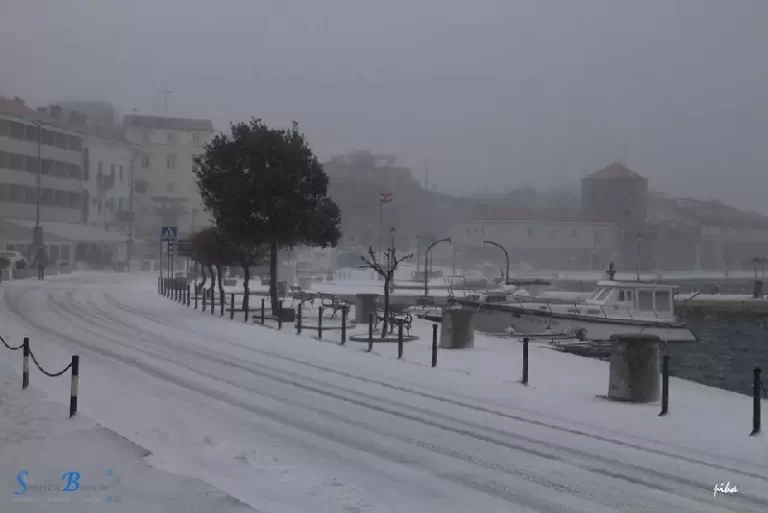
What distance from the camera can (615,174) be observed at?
4911 inches

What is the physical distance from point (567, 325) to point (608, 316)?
2766 millimetres

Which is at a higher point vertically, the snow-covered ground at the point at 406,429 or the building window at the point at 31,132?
the building window at the point at 31,132

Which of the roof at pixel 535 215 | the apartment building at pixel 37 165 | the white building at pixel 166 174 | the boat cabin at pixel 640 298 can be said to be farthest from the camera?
the roof at pixel 535 215

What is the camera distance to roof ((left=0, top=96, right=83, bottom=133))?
82206 mm

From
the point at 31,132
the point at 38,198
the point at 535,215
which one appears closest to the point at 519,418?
the point at 38,198

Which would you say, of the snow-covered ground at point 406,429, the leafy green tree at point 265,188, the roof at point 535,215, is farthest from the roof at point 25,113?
the snow-covered ground at point 406,429

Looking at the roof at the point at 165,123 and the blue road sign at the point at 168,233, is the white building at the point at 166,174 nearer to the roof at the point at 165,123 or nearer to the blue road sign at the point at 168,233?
the roof at the point at 165,123

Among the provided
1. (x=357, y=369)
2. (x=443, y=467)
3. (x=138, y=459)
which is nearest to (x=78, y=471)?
(x=138, y=459)

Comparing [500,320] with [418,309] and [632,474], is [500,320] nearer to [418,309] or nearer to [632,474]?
[418,309]

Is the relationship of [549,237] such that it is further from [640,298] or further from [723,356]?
[640,298]

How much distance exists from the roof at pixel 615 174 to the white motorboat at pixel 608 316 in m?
86.8

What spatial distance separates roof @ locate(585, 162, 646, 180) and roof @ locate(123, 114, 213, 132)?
50361 mm

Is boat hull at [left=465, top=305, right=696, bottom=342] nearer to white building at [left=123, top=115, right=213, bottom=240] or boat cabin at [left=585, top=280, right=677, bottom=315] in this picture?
boat cabin at [left=585, top=280, right=677, bottom=315]

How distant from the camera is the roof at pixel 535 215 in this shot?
111 m
